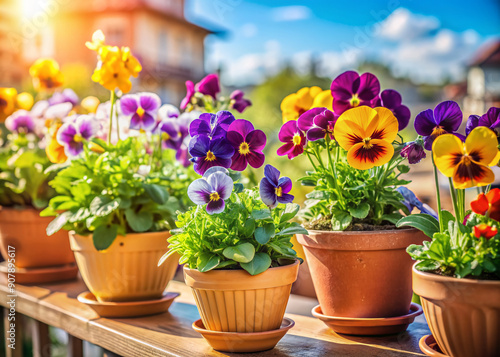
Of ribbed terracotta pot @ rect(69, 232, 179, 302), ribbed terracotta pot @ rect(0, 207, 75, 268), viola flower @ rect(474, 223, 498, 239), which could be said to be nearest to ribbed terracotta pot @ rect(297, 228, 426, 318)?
viola flower @ rect(474, 223, 498, 239)

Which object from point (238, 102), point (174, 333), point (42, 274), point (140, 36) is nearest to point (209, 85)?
point (238, 102)

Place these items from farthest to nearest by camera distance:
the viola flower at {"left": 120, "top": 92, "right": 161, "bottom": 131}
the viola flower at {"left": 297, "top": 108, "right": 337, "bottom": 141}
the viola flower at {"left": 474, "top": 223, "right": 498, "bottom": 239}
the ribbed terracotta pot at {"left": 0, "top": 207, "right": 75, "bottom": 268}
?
the ribbed terracotta pot at {"left": 0, "top": 207, "right": 75, "bottom": 268} < the viola flower at {"left": 120, "top": 92, "right": 161, "bottom": 131} < the viola flower at {"left": 297, "top": 108, "right": 337, "bottom": 141} < the viola flower at {"left": 474, "top": 223, "right": 498, "bottom": 239}

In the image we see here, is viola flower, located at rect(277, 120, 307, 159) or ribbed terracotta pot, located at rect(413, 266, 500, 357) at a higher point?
viola flower, located at rect(277, 120, 307, 159)

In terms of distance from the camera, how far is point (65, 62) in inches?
639

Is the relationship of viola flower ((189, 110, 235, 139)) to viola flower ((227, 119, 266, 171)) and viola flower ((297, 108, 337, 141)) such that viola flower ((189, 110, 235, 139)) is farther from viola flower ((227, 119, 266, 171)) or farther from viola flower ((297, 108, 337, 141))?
viola flower ((297, 108, 337, 141))

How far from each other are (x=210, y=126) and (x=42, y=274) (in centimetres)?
98

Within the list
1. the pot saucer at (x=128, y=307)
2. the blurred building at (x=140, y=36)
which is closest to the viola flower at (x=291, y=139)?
the pot saucer at (x=128, y=307)

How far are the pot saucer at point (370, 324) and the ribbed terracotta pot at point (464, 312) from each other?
0.18 m

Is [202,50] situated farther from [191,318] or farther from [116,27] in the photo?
[191,318]

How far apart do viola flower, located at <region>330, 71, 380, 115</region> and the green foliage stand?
22cm

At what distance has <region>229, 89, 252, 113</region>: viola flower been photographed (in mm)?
1237

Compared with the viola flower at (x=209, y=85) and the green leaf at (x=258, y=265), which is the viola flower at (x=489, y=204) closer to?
the green leaf at (x=258, y=265)

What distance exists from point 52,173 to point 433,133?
1209mm

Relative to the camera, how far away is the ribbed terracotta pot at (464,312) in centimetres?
66
